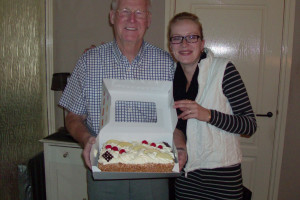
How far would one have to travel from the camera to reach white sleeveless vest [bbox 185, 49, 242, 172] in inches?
50.8

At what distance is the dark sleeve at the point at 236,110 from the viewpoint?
124cm

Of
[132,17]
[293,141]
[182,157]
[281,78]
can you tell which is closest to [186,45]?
[132,17]

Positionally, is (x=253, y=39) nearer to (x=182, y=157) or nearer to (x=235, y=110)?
(x=235, y=110)

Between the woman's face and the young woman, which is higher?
the woman's face

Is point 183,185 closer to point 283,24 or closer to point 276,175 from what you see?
point 276,175

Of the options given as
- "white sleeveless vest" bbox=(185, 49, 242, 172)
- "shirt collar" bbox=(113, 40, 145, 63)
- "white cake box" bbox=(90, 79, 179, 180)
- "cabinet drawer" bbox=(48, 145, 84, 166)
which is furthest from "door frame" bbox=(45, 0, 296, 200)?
"white cake box" bbox=(90, 79, 179, 180)

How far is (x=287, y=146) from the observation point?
256cm

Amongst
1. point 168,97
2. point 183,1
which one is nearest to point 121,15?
point 168,97

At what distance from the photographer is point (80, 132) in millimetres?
1333

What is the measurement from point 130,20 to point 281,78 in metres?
1.80

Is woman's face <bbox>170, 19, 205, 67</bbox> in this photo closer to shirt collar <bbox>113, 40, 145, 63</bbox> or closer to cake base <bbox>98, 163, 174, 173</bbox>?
shirt collar <bbox>113, 40, 145, 63</bbox>

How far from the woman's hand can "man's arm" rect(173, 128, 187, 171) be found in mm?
150

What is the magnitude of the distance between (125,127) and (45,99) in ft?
5.78

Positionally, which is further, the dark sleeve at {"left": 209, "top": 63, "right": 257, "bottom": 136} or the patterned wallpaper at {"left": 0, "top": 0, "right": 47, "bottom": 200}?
the patterned wallpaper at {"left": 0, "top": 0, "right": 47, "bottom": 200}
